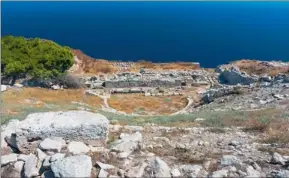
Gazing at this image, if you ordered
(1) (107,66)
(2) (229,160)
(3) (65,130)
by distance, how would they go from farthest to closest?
(1) (107,66) → (3) (65,130) → (2) (229,160)

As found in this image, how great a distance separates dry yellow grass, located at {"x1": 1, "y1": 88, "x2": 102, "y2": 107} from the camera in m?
26.3

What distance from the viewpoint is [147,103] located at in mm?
34625

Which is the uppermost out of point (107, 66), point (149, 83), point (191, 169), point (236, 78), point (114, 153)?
point (107, 66)

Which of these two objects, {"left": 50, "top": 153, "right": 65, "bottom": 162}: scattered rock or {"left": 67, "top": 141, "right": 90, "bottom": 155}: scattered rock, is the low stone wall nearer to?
{"left": 67, "top": 141, "right": 90, "bottom": 155}: scattered rock

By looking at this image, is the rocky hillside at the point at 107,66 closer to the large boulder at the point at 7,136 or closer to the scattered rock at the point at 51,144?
the large boulder at the point at 7,136

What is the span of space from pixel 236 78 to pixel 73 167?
35.7m

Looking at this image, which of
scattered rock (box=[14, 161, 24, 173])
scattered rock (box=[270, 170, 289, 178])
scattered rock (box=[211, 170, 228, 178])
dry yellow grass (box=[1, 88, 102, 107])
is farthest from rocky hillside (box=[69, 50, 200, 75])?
scattered rock (box=[270, 170, 289, 178])

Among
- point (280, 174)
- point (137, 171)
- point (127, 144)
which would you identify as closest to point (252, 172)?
point (280, 174)

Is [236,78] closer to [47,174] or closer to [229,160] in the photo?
[229,160]

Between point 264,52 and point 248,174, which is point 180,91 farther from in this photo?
point 264,52

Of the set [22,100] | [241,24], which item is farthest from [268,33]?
[22,100]

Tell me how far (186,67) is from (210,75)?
10.2m

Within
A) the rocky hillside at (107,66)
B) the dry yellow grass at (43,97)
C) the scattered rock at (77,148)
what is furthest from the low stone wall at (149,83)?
the scattered rock at (77,148)

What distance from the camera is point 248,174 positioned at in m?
9.38
